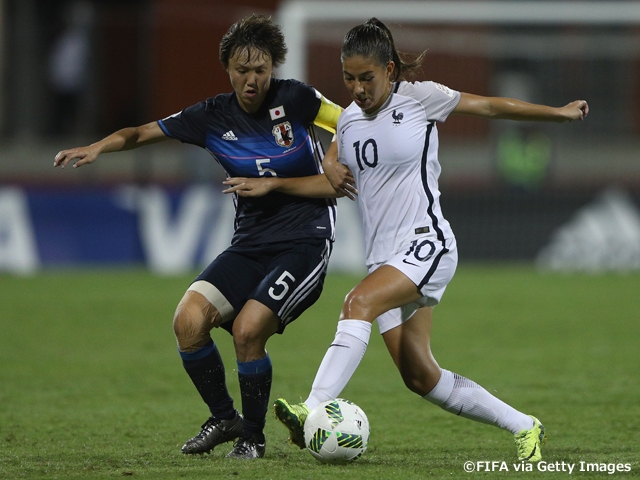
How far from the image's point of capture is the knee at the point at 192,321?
5168 mm

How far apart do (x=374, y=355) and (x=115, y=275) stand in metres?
6.45

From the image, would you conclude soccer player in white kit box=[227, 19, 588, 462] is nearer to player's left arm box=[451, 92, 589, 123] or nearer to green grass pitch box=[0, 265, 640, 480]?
player's left arm box=[451, 92, 589, 123]

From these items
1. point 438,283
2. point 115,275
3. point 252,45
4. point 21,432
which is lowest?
point 115,275

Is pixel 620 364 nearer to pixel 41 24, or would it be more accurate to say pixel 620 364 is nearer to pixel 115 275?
pixel 115 275

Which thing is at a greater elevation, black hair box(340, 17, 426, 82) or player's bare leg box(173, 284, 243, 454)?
black hair box(340, 17, 426, 82)

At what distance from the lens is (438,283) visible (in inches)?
195

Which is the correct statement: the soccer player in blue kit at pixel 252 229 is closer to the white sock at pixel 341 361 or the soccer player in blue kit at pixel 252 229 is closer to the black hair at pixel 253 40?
the black hair at pixel 253 40

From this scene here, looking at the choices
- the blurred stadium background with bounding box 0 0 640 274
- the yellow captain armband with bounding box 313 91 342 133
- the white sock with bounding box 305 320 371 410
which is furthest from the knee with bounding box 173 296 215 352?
the blurred stadium background with bounding box 0 0 640 274

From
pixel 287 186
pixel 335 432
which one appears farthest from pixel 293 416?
pixel 287 186

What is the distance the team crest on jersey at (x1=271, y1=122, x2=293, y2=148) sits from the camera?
17.6 feet

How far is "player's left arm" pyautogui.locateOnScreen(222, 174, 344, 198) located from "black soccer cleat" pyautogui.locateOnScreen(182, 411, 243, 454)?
1159 millimetres

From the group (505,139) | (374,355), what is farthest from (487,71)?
(374,355)

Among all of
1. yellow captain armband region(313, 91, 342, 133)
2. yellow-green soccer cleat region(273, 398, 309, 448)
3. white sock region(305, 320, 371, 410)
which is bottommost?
yellow-green soccer cleat region(273, 398, 309, 448)

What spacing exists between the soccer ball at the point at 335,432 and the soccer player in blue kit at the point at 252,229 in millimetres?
541
